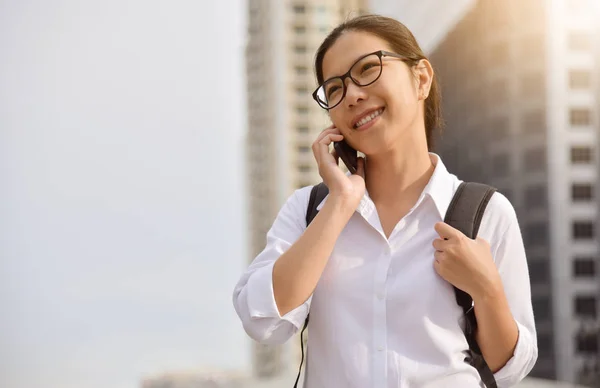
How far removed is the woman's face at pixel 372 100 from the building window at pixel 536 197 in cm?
4131

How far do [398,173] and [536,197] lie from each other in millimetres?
41747

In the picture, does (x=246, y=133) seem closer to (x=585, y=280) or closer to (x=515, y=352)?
(x=585, y=280)

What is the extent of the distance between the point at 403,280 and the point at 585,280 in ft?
135

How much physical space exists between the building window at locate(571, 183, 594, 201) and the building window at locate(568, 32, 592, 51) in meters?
7.15

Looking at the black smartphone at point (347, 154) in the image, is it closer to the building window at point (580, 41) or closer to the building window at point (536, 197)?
the building window at point (536, 197)

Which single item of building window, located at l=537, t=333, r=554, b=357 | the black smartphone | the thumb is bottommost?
building window, located at l=537, t=333, r=554, b=357

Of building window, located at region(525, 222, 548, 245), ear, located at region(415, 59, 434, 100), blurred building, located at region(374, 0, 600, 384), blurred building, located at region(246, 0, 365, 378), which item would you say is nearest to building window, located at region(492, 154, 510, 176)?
blurred building, located at region(374, 0, 600, 384)

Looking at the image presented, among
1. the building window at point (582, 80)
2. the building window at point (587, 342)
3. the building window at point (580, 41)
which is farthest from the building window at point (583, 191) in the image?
the building window at point (587, 342)

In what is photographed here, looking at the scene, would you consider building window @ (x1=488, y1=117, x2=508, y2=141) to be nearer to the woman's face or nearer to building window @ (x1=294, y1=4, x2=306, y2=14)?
building window @ (x1=294, y1=4, x2=306, y2=14)

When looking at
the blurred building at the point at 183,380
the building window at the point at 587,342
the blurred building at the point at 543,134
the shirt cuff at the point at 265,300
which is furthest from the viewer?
the blurred building at the point at 183,380

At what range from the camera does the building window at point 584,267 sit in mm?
39656

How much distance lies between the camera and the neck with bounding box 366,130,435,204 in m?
1.76

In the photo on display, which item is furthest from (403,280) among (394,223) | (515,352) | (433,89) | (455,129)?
(455,129)

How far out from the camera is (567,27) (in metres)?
40.9
